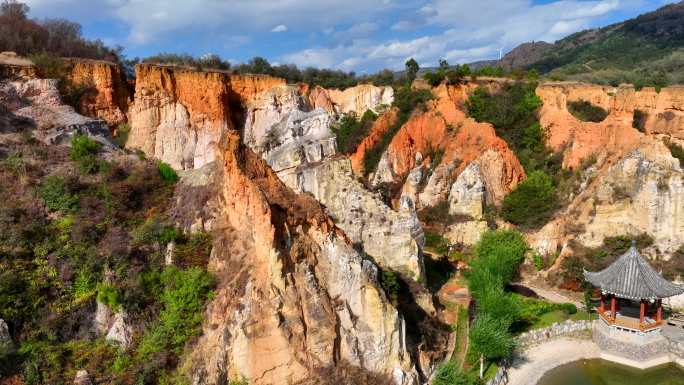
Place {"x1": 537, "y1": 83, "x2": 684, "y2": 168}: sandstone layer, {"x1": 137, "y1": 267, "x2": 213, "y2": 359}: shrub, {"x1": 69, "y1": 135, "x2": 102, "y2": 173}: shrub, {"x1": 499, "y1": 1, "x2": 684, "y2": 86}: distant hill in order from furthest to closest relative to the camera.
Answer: {"x1": 499, "y1": 1, "x2": 684, "y2": 86}: distant hill < {"x1": 537, "y1": 83, "x2": 684, "y2": 168}: sandstone layer < {"x1": 69, "y1": 135, "x2": 102, "y2": 173}: shrub < {"x1": 137, "y1": 267, "x2": 213, "y2": 359}: shrub

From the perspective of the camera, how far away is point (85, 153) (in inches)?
723

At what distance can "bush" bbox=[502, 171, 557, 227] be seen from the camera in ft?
98.7

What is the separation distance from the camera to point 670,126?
3120 centimetres

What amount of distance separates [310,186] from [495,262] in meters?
9.51

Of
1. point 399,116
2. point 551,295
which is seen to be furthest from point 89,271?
point 399,116

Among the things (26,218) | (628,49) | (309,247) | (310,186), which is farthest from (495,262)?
(628,49)

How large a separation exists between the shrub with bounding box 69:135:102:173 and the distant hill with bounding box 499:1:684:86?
139 feet

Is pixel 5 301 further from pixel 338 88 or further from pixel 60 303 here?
pixel 338 88

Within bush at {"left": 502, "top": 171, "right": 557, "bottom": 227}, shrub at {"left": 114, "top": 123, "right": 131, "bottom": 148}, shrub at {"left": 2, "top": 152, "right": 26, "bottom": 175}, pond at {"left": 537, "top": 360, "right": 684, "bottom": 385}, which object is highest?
shrub at {"left": 114, "top": 123, "right": 131, "bottom": 148}

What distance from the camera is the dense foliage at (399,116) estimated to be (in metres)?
40.3

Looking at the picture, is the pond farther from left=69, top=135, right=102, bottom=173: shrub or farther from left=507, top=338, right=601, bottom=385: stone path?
left=69, top=135, right=102, bottom=173: shrub

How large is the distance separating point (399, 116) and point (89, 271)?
30.7 m

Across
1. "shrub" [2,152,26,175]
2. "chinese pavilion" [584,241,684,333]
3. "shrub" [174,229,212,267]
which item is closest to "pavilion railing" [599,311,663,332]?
"chinese pavilion" [584,241,684,333]

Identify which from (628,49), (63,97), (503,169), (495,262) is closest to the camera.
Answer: (495,262)
